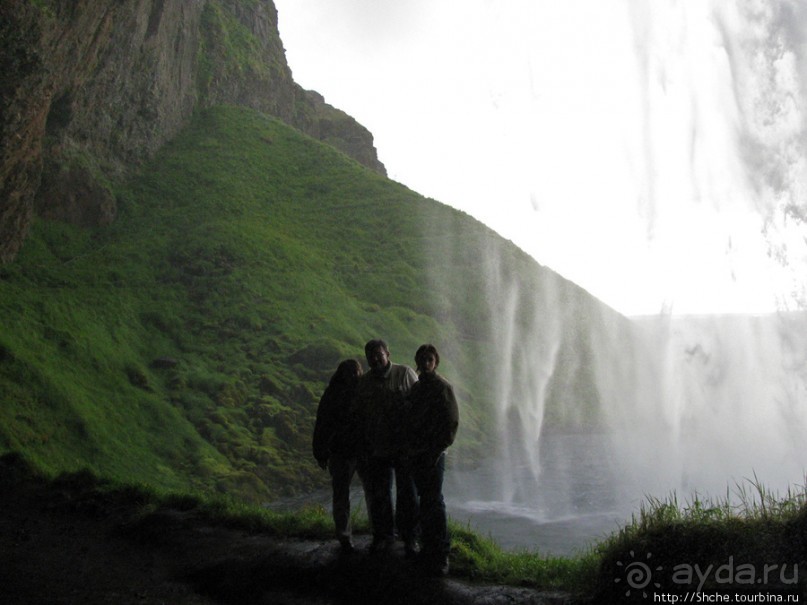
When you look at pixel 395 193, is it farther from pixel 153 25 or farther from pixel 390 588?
pixel 390 588

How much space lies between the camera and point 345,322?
39.5 meters

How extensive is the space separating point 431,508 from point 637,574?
2.36 meters

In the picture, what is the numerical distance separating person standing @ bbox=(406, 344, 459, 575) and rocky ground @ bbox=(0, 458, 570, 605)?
14.3 inches

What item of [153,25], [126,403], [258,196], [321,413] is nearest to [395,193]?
[258,196]

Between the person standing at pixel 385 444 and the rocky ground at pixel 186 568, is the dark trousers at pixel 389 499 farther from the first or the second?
the rocky ground at pixel 186 568

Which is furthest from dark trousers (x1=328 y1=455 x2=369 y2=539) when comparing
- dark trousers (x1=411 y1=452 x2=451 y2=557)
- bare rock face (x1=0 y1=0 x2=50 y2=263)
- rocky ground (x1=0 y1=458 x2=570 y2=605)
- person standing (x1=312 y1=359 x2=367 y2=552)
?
bare rock face (x1=0 y1=0 x2=50 y2=263)

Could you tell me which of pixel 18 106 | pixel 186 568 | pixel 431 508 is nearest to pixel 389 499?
pixel 431 508

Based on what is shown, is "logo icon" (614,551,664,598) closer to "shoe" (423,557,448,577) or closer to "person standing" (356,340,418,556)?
"shoe" (423,557,448,577)

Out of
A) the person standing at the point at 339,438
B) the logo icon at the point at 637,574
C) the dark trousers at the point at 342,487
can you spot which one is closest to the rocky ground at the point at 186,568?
the dark trousers at the point at 342,487

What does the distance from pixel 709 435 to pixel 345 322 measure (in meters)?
19.9

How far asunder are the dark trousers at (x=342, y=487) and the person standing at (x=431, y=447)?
1073 millimetres

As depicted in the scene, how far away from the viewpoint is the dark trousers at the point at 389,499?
26.9 ft

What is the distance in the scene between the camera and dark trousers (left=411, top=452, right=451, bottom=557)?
25.4 ft

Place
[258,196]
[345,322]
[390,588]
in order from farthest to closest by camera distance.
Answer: [258,196], [345,322], [390,588]
